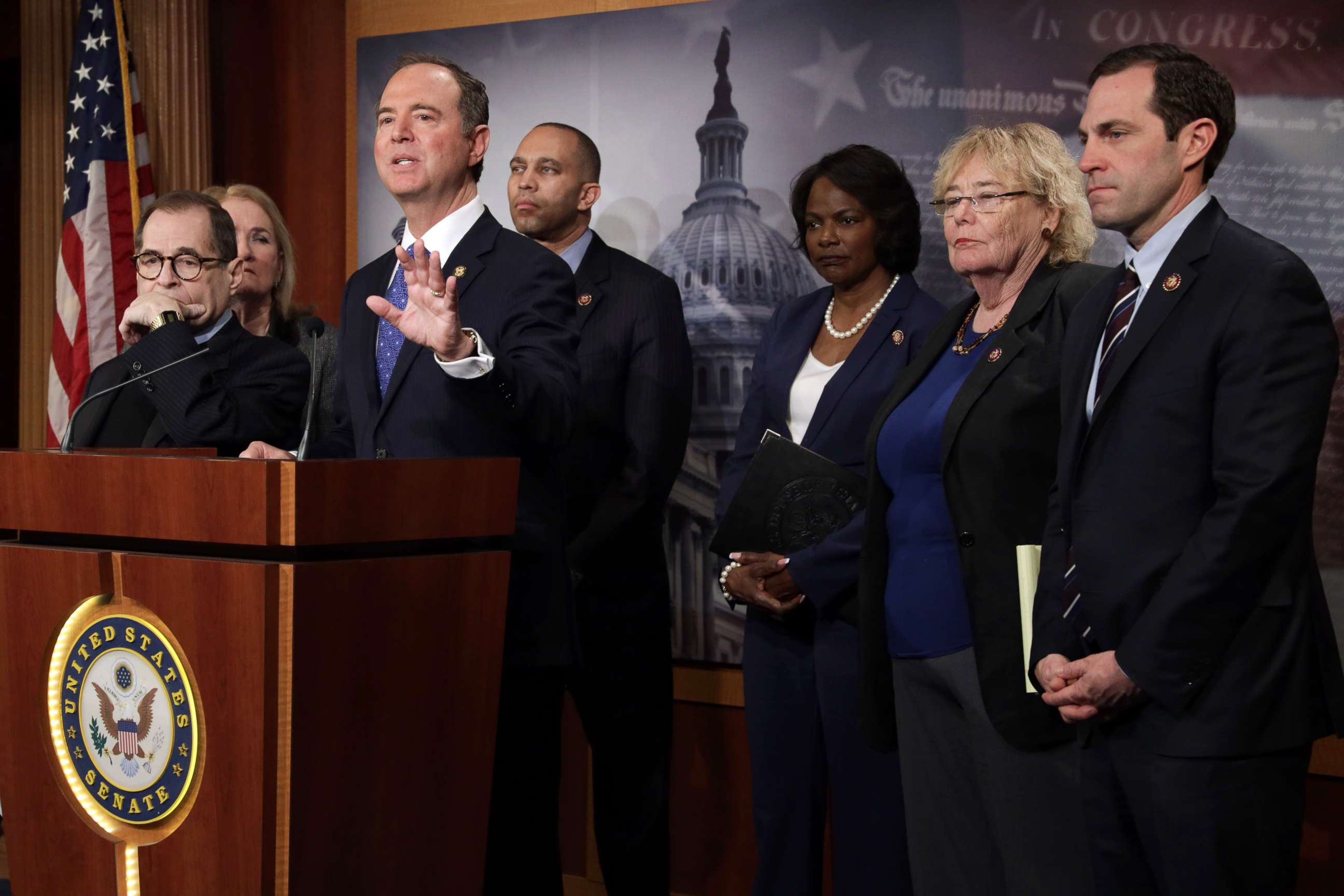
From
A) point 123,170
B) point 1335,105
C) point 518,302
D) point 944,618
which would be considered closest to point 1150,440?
point 944,618

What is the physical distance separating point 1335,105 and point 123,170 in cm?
352

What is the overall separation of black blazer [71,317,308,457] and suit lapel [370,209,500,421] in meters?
0.59

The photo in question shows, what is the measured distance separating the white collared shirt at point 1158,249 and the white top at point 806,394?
986mm

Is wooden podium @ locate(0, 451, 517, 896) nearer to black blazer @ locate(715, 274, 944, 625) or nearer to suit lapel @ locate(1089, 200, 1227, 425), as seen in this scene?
suit lapel @ locate(1089, 200, 1227, 425)

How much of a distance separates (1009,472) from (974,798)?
1.89 feet

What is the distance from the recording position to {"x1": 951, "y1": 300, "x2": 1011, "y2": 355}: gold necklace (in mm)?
2402

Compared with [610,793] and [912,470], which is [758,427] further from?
[610,793]

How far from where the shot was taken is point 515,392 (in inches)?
76.0

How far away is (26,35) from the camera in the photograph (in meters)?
4.58

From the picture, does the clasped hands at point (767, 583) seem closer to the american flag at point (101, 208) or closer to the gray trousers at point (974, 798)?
the gray trousers at point (974, 798)

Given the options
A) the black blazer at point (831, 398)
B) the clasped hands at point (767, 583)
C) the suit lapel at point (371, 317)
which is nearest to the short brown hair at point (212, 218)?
the suit lapel at point (371, 317)

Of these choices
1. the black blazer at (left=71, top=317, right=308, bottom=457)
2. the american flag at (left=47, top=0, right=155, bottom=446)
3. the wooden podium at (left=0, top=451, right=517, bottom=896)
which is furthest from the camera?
the american flag at (left=47, top=0, right=155, bottom=446)

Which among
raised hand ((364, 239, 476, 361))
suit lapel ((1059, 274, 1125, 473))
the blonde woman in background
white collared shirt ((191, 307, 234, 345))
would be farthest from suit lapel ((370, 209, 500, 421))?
the blonde woman in background

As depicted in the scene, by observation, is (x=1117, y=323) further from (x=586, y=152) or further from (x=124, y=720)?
(x=586, y=152)
